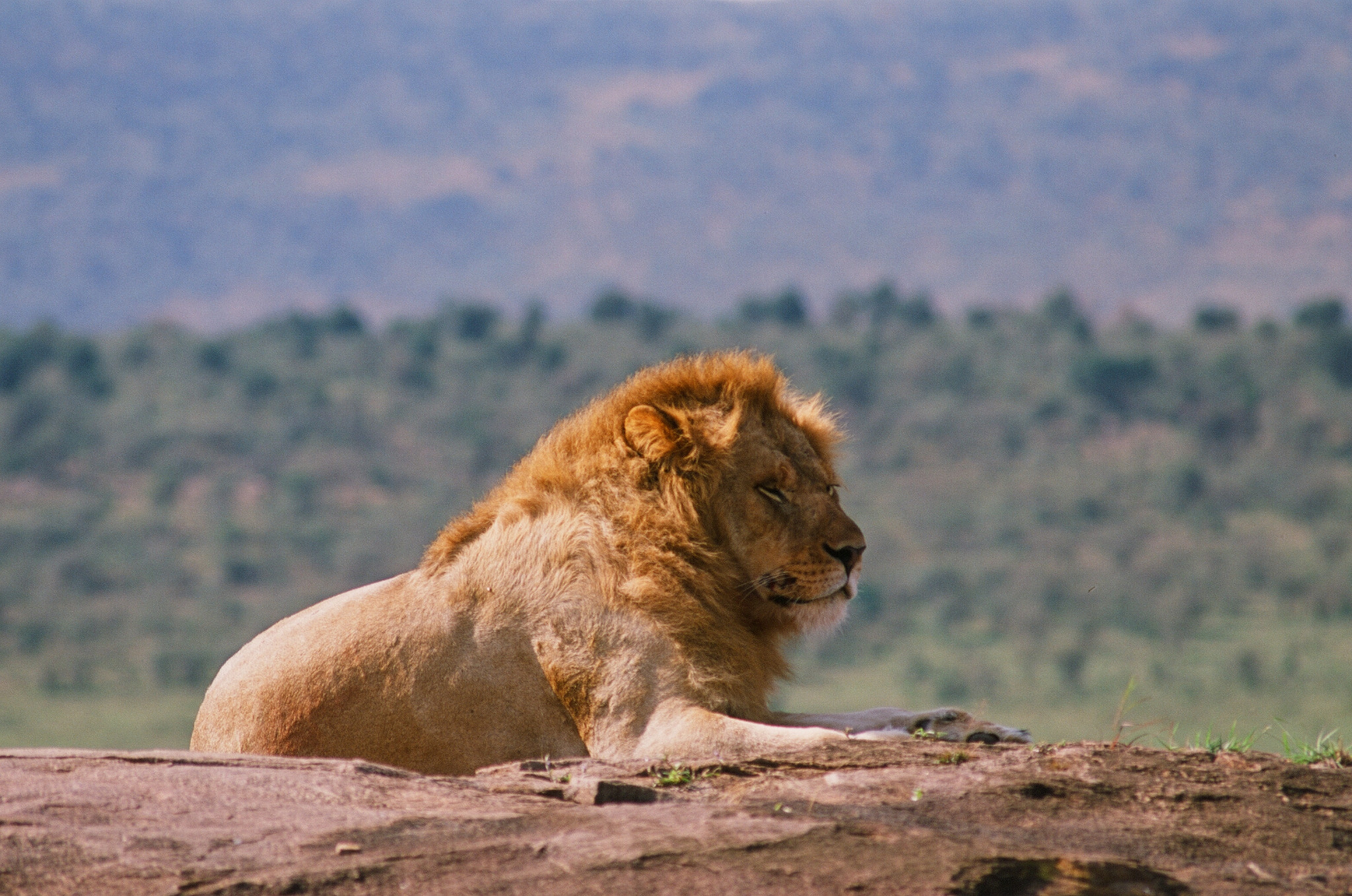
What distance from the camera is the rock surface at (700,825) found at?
3.59 metres

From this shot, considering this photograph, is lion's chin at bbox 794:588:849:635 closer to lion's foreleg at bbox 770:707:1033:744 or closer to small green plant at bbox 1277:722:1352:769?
lion's foreleg at bbox 770:707:1033:744

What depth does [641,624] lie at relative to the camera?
199 inches

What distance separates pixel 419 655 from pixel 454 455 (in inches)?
2159

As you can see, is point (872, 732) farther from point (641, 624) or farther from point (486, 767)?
point (486, 767)

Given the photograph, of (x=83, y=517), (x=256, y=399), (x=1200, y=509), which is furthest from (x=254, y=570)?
(x=1200, y=509)

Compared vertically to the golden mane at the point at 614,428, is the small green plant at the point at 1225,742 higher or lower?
lower

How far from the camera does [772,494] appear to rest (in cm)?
549

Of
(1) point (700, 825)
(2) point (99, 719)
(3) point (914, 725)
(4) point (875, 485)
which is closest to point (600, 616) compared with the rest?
(3) point (914, 725)

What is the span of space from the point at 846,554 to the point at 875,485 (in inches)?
2074

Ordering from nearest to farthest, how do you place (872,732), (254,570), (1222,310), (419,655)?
(872,732)
(419,655)
(254,570)
(1222,310)

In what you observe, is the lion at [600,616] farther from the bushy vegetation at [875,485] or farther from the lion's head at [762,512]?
the bushy vegetation at [875,485]

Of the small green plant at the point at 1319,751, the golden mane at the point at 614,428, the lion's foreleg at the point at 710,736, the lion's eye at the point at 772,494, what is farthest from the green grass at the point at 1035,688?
the lion's foreleg at the point at 710,736

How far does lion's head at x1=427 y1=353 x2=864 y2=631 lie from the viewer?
5.39m

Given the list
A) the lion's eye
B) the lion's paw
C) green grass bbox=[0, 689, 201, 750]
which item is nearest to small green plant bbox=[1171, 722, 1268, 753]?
the lion's paw
